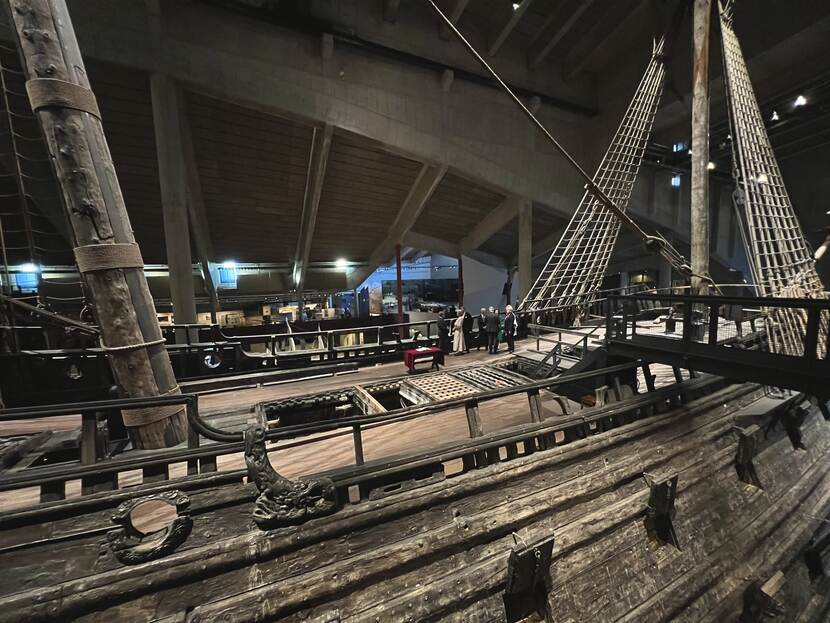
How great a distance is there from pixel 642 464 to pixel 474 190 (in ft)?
38.2

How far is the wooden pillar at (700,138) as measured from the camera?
13.6 feet

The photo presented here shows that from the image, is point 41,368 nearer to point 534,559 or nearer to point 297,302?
point 534,559

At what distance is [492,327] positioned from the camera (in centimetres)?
706

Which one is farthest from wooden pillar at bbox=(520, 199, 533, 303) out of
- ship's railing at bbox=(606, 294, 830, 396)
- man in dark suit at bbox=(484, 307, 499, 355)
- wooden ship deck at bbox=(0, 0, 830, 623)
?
wooden ship deck at bbox=(0, 0, 830, 623)

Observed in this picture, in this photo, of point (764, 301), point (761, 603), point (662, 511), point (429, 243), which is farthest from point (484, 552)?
point (429, 243)

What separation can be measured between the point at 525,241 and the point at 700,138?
311 inches

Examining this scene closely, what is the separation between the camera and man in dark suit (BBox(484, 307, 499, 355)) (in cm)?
706

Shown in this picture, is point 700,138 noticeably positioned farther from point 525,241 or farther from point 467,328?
point 525,241

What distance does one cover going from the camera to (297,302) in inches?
625

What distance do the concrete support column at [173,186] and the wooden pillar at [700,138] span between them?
936cm

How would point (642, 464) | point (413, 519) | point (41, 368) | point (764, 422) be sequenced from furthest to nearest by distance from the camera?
point (41, 368) → point (764, 422) → point (642, 464) → point (413, 519)

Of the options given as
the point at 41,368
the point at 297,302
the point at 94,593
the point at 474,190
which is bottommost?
the point at 94,593

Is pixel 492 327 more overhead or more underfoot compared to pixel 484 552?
more overhead

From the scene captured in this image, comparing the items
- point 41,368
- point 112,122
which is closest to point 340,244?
point 112,122
